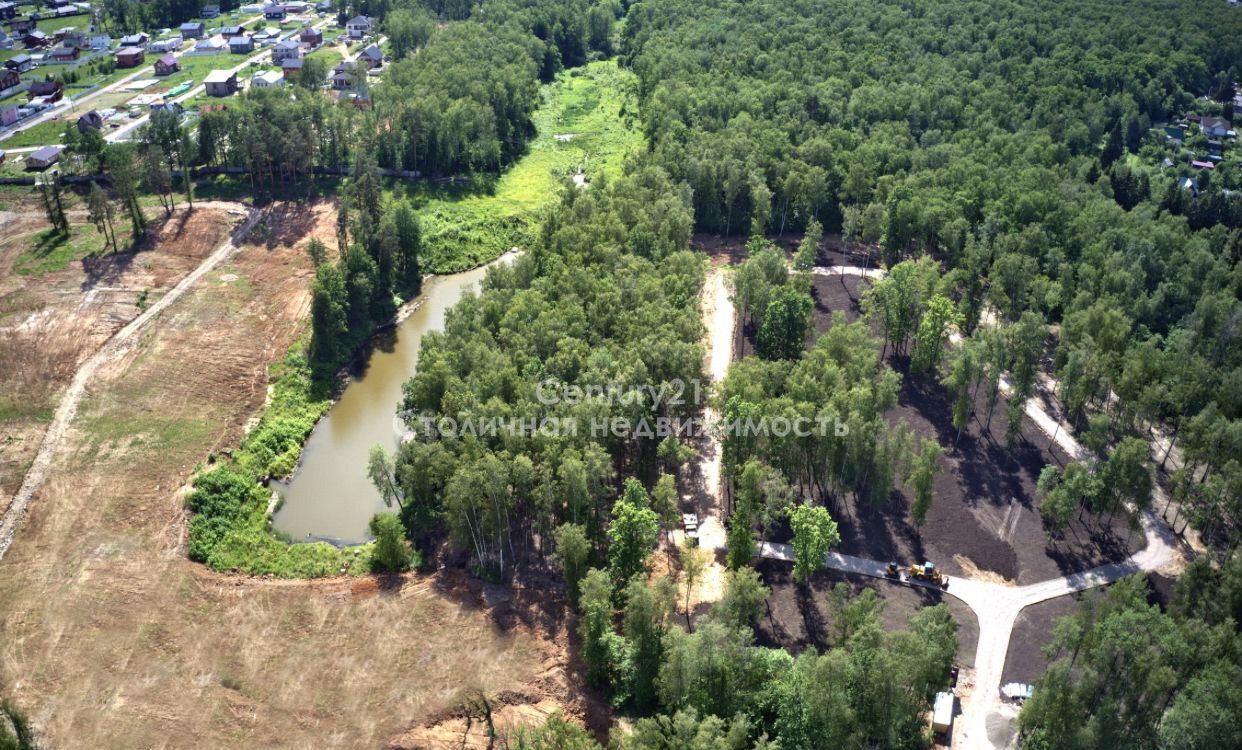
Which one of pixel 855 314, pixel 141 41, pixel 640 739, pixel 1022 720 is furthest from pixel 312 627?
pixel 141 41

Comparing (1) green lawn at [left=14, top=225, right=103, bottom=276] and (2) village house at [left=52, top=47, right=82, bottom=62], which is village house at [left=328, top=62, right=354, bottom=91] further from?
(1) green lawn at [left=14, top=225, right=103, bottom=276]

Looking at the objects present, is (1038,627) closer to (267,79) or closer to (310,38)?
(267,79)

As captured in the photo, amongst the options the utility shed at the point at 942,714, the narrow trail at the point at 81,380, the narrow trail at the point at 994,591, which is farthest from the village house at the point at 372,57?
the utility shed at the point at 942,714

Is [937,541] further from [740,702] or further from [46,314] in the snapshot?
[46,314]

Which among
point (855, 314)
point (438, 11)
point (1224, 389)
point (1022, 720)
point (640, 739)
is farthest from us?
point (438, 11)

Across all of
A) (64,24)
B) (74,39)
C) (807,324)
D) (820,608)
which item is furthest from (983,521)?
A: (64,24)

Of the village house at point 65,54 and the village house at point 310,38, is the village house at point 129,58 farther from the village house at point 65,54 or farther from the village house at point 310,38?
the village house at point 310,38
